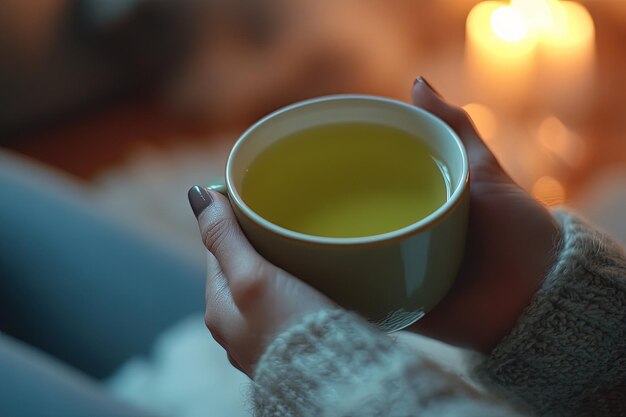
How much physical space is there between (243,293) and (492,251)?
263mm

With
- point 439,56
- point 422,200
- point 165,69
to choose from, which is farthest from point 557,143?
point 422,200

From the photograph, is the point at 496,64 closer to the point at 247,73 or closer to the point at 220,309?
the point at 247,73

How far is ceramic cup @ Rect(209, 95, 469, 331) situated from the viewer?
1.50ft

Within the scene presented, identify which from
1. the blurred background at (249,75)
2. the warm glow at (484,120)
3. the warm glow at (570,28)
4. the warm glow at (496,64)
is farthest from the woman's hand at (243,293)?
the warm glow at (570,28)

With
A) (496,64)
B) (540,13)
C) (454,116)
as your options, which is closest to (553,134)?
(496,64)

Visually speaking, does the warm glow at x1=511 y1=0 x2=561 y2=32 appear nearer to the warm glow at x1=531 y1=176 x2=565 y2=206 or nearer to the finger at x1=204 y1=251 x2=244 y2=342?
the warm glow at x1=531 y1=176 x2=565 y2=206

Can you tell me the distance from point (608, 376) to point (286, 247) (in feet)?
1.15

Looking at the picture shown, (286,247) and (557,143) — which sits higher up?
(286,247)

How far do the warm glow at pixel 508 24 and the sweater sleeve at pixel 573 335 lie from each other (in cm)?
110

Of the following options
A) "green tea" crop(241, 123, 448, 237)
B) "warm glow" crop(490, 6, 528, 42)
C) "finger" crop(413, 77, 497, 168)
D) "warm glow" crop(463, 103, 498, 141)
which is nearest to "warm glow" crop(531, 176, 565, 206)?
"warm glow" crop(463, 103, 498, 141)

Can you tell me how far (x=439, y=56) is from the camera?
1.73m

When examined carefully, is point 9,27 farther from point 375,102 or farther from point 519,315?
point 519,315

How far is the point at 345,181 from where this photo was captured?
56cm

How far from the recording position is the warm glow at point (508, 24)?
1.64m
